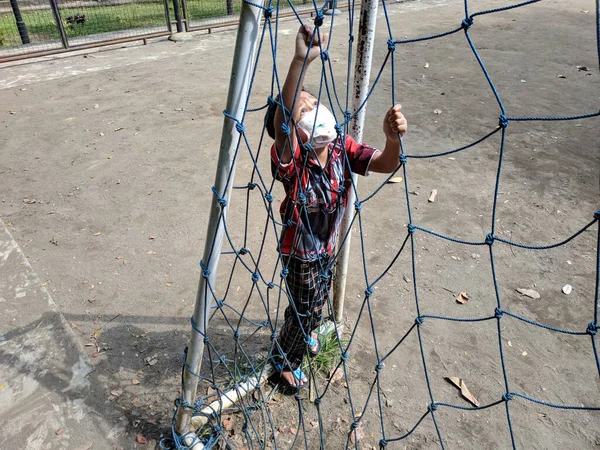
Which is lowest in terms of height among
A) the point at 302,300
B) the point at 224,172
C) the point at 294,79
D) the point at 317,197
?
the point at 302,300

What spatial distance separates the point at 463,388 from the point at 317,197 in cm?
129

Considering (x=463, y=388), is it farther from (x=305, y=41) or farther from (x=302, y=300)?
(x=305, y=41)

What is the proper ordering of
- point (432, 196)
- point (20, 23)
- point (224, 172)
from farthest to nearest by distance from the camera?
point (20, 23), point (432, 196), point (224, 172)

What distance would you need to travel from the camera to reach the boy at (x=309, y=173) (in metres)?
1.52

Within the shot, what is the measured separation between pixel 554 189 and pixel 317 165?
2958mm

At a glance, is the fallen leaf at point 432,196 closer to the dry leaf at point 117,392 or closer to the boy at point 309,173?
the boy at point 309,173

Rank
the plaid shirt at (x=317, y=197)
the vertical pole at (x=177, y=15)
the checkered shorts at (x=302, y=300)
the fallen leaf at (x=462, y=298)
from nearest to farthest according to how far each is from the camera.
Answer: the plaid shirt at (x=317, y=197) < the checkered shorts at (x=302, y=300) < the fallen leaf at (x=462, y=298) < the vertical pole at (x=177, y=15)

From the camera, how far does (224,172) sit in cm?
149

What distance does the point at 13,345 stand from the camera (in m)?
2.45

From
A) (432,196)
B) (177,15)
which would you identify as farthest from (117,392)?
(177,15)

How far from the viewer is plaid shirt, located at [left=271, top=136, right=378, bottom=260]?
5.59ft

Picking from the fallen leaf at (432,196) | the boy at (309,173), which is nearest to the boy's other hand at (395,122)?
the boy at (309,173)

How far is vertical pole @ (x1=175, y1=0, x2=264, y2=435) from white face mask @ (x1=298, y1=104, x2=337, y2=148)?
28 centimetres

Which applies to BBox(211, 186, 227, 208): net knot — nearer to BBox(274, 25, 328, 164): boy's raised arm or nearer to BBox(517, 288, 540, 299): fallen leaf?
BBox(274, 25, 328, 164): boy's raised arm
